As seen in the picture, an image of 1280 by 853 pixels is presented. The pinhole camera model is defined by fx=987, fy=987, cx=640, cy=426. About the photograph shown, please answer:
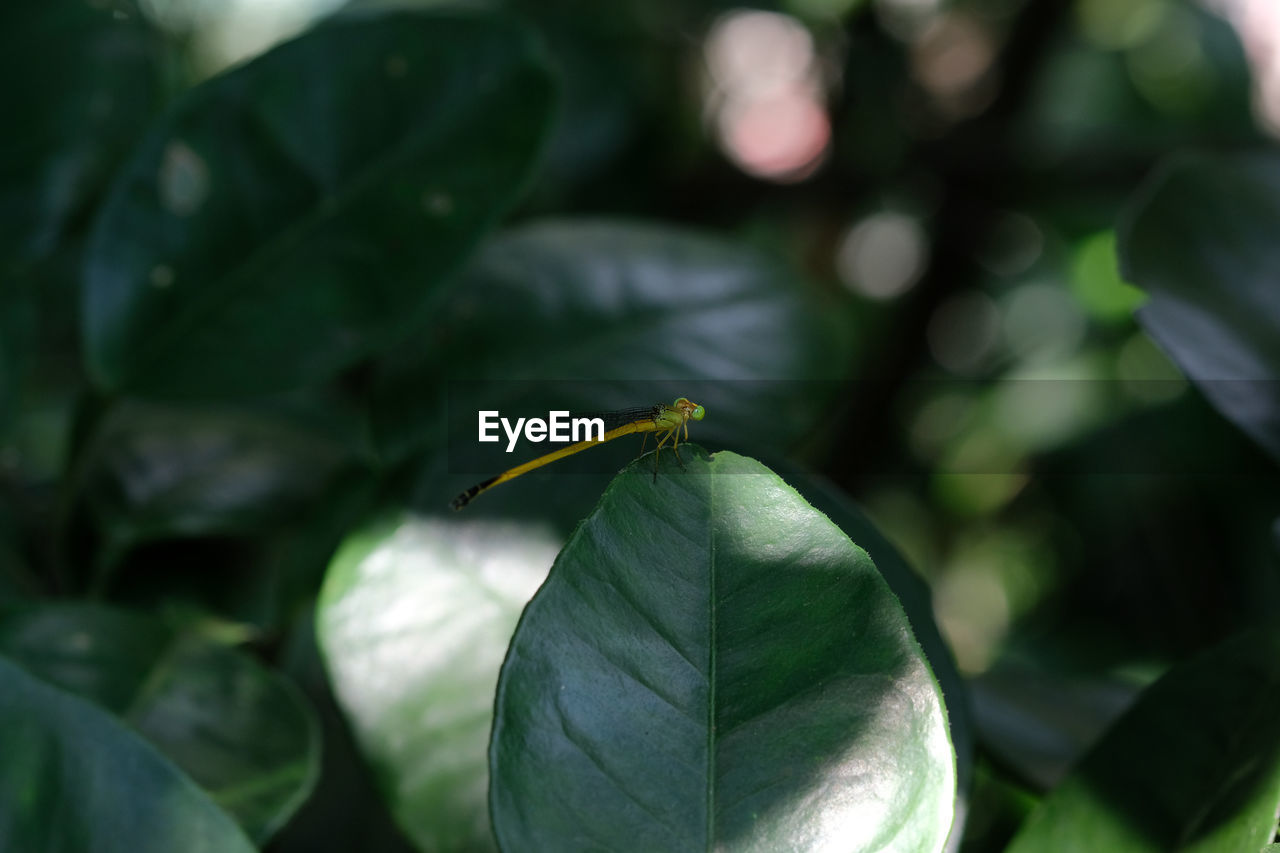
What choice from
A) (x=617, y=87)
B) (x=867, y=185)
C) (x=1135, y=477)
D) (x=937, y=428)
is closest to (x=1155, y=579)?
(x=1135, y=477)

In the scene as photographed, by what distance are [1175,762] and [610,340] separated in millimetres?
348

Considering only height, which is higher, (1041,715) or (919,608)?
(919,608)

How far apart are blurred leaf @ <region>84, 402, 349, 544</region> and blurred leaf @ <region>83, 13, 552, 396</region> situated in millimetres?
85

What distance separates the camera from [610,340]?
575mm

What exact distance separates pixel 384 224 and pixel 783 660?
35 cm

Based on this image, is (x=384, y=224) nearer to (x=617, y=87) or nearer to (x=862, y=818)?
(x=862, y=818)

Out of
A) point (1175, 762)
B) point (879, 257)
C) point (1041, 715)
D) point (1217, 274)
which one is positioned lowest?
point (879, 257)

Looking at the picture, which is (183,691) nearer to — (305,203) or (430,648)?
(430,648)

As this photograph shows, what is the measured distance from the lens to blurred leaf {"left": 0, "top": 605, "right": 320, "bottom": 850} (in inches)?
16.3

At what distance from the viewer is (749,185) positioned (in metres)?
1.17
